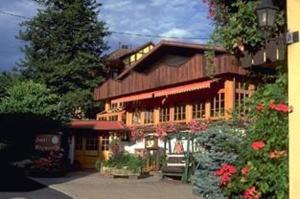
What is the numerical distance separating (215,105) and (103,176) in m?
5.57

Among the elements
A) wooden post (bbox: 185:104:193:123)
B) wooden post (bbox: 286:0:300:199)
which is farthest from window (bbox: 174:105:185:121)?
wooden post (bbox: 286:0:300:199)

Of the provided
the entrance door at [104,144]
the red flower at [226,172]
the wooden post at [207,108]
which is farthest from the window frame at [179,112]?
the red flower at [226,172]

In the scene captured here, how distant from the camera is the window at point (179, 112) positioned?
27844mm

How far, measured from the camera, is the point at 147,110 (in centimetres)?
3100

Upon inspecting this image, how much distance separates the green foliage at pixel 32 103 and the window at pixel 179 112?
6.13 m

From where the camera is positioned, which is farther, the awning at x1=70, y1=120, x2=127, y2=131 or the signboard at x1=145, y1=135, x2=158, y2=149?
the awning at x1=70, y1=120, x2=127, y2=131

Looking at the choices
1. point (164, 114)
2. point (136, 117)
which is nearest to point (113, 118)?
point (136, 117)

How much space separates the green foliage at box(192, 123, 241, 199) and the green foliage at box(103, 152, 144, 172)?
15234 mm

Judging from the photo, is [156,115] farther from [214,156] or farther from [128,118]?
[214,156]

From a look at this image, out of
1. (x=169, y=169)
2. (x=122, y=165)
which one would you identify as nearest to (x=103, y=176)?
(x=122, y=165)

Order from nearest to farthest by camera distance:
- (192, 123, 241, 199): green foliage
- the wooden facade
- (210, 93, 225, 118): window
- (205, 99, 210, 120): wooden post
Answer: (192, 123, 241, 199): green foliage, the wooden facade, (210, 93, 225, 118): window, (205, 99, 210, 120): wooden post

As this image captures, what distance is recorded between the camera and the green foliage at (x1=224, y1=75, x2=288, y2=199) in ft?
27.8

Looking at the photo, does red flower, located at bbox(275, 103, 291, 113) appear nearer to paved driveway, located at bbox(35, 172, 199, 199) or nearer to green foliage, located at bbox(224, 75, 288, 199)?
green foliage, located at bbox(224, 75, 288, 199)

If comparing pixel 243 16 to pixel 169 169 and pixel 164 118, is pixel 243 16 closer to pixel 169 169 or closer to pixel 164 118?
pixel 169 169
